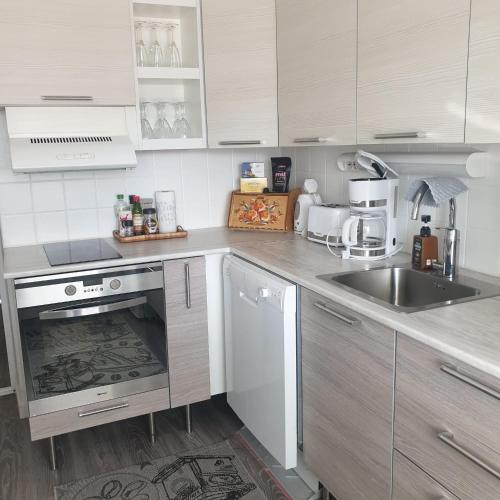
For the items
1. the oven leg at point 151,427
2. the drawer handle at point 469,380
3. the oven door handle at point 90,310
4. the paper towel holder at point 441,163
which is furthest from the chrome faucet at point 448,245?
the oven leg at point 151,427

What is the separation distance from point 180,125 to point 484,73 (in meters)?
1.60

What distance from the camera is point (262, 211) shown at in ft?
9.48

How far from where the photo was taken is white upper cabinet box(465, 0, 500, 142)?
142cm

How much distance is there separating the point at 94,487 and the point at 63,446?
382mm

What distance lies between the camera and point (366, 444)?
5.34ft

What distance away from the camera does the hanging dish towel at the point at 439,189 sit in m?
1.85

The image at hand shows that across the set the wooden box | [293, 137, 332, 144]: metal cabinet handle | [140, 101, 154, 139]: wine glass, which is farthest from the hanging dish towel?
[140, 101, 154, 139]: wine glass

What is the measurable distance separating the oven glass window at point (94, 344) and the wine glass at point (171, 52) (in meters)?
1.17

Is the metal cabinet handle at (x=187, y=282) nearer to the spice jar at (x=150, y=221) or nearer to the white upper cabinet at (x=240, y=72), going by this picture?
the spice jar at (x=150, y=221)

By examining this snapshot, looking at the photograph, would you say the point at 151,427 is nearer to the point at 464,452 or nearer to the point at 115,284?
the point at 115,284

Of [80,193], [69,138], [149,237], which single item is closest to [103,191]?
[80,193]

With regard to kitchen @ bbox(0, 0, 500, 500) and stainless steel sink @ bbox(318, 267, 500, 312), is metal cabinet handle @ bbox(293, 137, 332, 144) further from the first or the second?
stainless steel sink @ bbox(318, 267, 500, 312)

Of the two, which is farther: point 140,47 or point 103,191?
point 103,191

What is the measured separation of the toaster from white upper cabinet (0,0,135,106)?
3.23 ft
